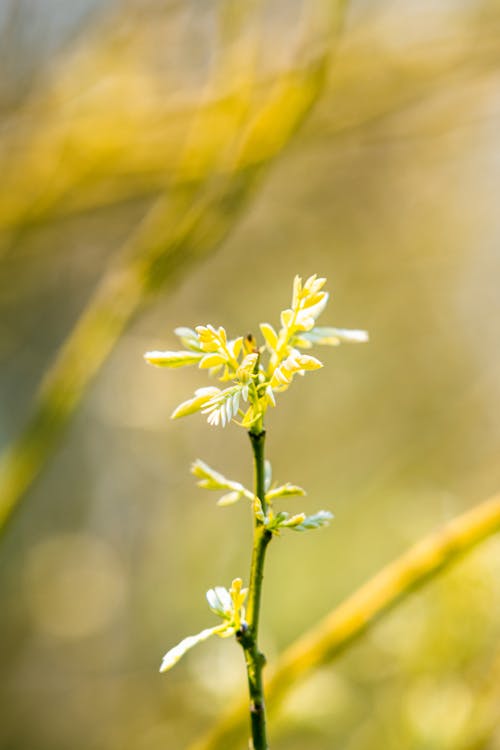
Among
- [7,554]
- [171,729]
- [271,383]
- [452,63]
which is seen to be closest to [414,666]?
[171,729]

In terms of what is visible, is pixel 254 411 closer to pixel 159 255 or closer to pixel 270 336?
pixel 270 336

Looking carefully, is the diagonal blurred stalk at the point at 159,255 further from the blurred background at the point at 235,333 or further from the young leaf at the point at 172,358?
the young leaf at the point at 172,358

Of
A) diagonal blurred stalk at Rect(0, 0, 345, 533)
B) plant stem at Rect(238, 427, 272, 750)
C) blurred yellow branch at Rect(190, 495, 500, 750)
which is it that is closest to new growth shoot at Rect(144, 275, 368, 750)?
plant stem at Rect(238, 427, 272, 750)

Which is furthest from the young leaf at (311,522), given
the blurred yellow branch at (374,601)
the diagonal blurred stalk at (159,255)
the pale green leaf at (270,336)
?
the diagonal blurred stalk at (159,255)

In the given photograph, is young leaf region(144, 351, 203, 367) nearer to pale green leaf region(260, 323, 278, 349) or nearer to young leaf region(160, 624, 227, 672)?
pale green leaf region(260, 323, 278, 349)

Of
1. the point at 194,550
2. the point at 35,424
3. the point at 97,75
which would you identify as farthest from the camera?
the point at 194,550

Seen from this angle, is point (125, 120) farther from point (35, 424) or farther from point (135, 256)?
point (35, 424)
